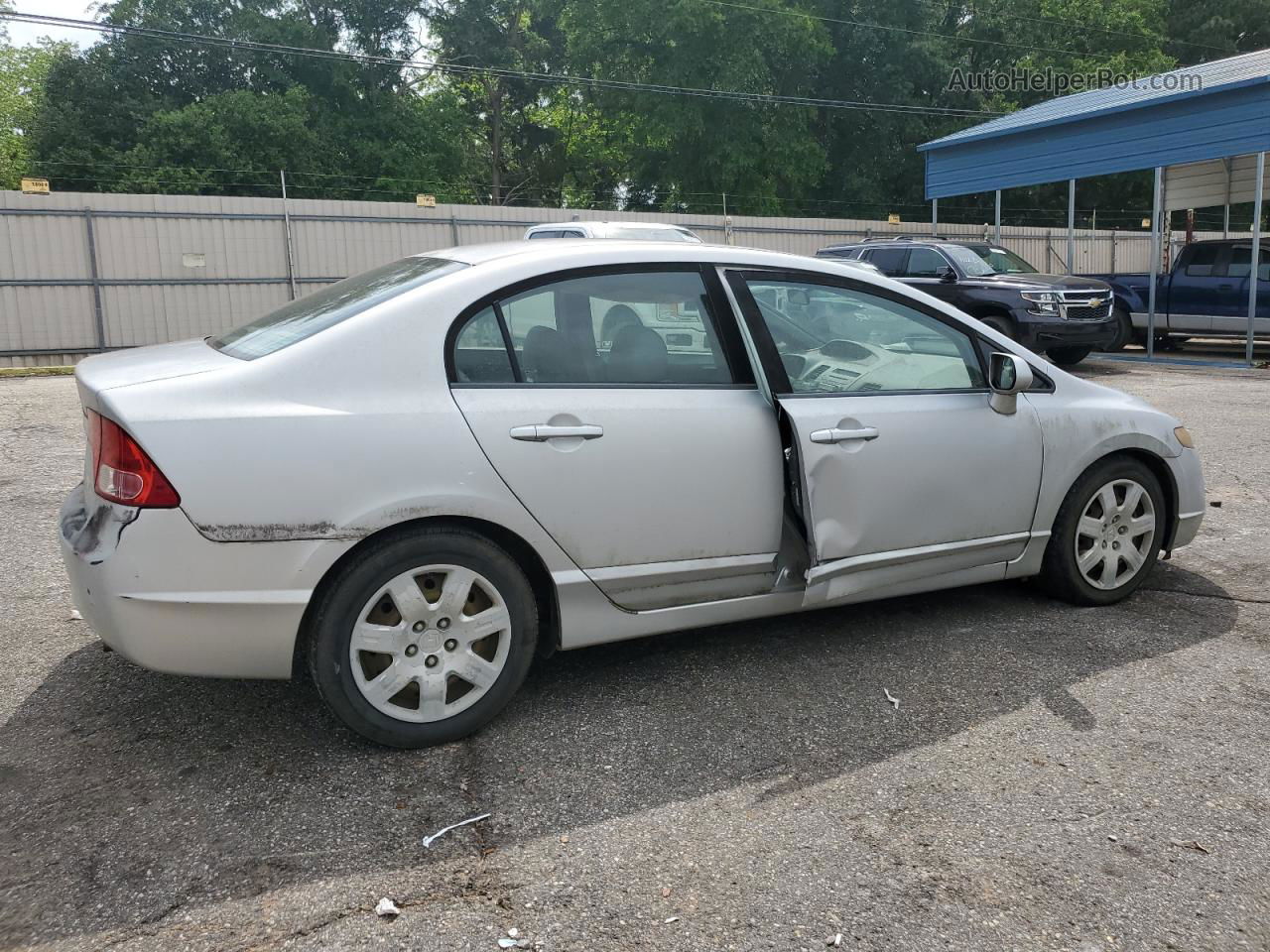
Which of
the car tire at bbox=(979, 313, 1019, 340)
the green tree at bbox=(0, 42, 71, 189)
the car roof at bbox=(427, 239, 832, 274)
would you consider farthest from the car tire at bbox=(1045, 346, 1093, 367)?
the green tree at bbox=(0, 42, 71, 189)

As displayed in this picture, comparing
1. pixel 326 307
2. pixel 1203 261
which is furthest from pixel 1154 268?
pixel 326 307

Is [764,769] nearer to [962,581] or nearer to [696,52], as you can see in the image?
[962,581]

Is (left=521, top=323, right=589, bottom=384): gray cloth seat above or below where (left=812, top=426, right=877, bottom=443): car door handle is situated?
above

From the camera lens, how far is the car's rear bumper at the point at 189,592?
9.71 feet

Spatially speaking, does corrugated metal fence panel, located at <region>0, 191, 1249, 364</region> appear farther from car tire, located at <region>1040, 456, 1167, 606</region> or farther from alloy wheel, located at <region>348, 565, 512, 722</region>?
alloy wheel, located at <region>348, 565, 512, 722</region>

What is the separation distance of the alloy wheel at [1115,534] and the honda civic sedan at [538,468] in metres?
0.04

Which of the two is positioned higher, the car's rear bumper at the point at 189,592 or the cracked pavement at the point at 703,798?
the car's rear bumper at the point at 189,592

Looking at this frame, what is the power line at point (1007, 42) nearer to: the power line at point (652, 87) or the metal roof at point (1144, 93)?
the power line at point (652, 87)

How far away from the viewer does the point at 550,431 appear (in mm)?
3348

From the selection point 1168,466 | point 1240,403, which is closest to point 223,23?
point 1240,403

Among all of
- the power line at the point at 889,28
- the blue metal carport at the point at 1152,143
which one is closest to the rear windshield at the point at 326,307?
the blue metal carport at the point at 1152,143

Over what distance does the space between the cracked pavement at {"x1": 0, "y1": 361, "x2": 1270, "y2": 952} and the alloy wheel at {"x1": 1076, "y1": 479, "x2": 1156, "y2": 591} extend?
0.24 m

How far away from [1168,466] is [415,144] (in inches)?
1399

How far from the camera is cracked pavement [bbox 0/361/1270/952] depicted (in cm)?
249
